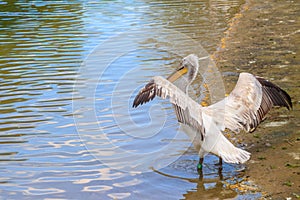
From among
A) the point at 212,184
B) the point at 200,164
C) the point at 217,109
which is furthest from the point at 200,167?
the point at 217,109

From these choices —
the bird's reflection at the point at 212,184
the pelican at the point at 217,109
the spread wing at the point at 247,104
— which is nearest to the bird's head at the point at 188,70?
the pelican at the point at 217,109

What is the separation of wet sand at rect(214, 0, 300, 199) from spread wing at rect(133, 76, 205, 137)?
2.79ft

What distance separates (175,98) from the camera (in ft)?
17.6

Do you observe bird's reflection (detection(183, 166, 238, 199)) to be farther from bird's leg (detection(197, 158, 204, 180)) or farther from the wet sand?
the wet sand

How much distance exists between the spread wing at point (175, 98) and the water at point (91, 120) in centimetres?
70

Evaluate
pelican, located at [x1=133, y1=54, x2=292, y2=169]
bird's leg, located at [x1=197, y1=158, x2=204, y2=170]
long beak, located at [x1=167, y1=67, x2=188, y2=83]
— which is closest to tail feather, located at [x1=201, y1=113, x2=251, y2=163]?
pelican, located at [x1=133, y1=54, x2=292, y2=169]

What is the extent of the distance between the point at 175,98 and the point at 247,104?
1.01m

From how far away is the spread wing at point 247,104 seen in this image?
19.4 ft

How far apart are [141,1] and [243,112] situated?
12.7 m

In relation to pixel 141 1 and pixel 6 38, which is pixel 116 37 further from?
pixel 141 1

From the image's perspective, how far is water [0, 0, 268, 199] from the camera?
19.4 ft

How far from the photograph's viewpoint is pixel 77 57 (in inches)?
447

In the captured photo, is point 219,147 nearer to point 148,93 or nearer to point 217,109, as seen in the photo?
point 217,109

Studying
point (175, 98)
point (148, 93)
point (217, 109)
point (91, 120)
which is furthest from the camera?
point (91, 120)
